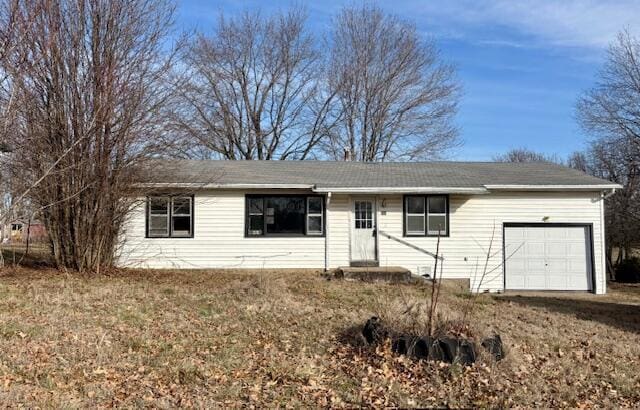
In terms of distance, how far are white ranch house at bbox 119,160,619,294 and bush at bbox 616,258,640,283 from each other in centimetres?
983

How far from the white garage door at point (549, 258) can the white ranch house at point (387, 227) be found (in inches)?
1.2

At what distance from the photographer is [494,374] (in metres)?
5.76

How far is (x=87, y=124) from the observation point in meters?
11.9

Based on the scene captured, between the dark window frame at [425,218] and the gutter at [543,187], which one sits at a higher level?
the gutter at [543,187]

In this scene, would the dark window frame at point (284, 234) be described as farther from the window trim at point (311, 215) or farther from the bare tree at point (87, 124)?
the bare tree at point (87, 124)

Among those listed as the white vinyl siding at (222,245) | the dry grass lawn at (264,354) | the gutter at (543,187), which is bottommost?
the dry grass lawn at (264,354)

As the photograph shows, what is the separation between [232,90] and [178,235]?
15.9 m

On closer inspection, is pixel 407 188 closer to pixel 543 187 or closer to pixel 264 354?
pixel 543 187

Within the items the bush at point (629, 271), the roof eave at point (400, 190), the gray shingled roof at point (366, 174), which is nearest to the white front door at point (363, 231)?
the gray shingled roof at point (366, 174)

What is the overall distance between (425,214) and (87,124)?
9.60 m

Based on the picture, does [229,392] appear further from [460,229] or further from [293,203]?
[460,229]

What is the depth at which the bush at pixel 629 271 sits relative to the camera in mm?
23578

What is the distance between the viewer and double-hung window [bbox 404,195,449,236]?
15.5 m

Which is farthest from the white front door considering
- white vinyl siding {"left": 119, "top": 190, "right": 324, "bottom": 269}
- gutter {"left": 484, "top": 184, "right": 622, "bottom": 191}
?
gutter {"left": 484, "top": 184, "right": 622, "bottom": 191}
